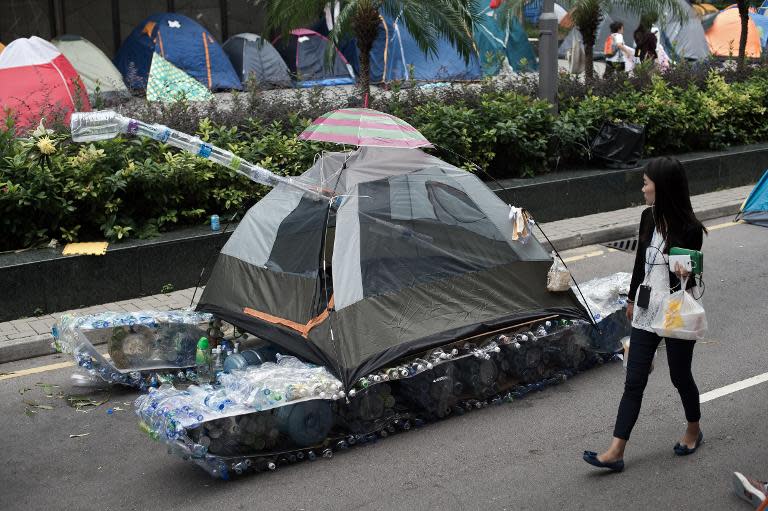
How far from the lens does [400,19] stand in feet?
42.3

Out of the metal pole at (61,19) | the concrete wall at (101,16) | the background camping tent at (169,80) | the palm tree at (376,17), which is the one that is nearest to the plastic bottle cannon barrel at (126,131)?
the palm tree at (376,17)

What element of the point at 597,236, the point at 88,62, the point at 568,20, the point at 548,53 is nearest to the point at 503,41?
the point at 568,20

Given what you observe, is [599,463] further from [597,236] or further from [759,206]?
[597,236]

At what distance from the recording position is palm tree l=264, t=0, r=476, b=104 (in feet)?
39.9

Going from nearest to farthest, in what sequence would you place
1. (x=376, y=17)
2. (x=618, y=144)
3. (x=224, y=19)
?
(x=376, y=17) → (x=618, y=144) → (x=224, y=19)

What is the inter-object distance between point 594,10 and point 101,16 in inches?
463

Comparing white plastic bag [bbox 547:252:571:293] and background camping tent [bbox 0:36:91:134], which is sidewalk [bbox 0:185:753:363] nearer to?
white plastic bag [bbox 547:252:571:293]

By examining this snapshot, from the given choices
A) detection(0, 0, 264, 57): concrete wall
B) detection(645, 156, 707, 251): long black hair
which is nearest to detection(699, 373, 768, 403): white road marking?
detection(645, 156, 707, 251): long black hair

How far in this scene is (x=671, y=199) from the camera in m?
5.34

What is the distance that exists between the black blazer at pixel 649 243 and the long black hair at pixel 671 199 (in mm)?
12

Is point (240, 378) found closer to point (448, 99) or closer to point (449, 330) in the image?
point (449, 330)

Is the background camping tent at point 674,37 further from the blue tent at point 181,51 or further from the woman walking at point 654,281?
the woman walking at point 654,281

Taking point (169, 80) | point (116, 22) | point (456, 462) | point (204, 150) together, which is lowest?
point (456, 462)

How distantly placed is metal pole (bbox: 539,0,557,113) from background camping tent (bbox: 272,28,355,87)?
358 inches
